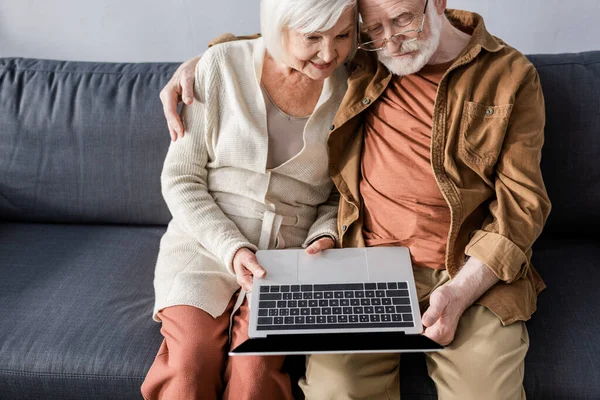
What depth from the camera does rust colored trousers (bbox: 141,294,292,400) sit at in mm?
1377

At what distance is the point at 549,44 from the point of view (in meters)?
2.10

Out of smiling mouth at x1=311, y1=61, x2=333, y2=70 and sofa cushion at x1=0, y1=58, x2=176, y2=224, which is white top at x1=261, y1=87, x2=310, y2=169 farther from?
sofa cushion at x1=0, y1=58, x2=176, y2=224

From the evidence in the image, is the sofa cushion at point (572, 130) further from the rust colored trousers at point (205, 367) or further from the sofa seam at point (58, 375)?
the sofa seam at point (58, 375)

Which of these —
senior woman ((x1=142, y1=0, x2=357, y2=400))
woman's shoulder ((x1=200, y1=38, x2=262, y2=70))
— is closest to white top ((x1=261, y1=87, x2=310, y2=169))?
senior woman ((x1=142, y1=0, x2=357, y2=400))

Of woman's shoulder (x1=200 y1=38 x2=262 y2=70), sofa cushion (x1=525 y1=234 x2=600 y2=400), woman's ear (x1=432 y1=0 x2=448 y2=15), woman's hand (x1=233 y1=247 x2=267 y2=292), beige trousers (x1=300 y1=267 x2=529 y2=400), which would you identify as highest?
woman's ear (x1=432 y1=0 x2=448 y2=15)

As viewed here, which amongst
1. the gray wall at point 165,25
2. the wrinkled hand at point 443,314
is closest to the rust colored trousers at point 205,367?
the wrinkled hand at point 443,314

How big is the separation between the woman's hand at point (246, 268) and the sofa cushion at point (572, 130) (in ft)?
2.97

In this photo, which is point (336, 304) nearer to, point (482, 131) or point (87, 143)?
point (482, 131)

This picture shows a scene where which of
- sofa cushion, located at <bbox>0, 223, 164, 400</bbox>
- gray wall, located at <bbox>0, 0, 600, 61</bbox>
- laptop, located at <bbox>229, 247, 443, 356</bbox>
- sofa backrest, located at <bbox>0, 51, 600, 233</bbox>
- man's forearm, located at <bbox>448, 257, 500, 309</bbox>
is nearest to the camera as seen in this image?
laptop, located at <bbox>229, 247, 443, 356</bbox>

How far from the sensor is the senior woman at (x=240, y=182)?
4.74ft

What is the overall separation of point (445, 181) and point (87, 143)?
1.14 m

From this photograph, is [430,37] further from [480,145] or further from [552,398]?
[552,398]

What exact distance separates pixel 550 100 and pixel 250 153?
880mm

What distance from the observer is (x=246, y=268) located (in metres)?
1.51
